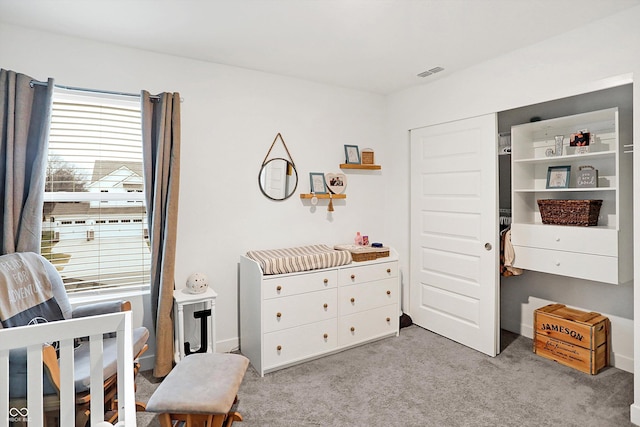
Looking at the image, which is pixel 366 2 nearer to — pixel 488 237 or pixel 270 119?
pixel 270 119

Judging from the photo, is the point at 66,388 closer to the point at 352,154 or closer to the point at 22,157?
the point at 22,157

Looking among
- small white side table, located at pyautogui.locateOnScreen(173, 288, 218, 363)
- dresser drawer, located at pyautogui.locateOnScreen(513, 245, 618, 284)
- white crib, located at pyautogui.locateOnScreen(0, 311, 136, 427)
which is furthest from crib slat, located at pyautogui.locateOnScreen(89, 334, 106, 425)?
dresser drawer, located at pyautogui.locateOnScreen(513, 245, 618, 284)

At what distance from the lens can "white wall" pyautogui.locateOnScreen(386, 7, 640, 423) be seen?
224cm

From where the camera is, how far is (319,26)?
2.37 meters

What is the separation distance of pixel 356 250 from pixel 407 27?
1.85m

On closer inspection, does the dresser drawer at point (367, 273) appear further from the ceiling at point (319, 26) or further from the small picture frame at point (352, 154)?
the ceiling at point (319, 26)

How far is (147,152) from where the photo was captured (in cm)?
261

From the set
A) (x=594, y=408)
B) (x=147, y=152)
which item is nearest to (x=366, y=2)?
(x=147, y=152)

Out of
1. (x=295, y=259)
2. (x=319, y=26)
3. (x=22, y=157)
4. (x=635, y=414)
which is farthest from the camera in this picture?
(x=295, y=259)

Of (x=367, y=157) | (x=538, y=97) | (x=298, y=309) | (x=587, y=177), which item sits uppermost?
(x=538, y=97)

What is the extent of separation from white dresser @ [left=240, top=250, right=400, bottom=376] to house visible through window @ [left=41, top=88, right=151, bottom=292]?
0.91 metres

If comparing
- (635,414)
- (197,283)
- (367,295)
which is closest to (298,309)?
(367,295)

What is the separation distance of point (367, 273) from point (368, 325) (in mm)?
472

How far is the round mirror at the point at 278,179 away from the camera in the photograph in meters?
3.28
